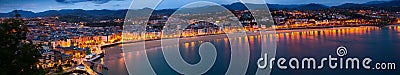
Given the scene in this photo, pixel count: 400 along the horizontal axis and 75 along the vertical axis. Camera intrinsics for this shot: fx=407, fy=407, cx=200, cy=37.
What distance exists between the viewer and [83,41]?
1341 centimetres

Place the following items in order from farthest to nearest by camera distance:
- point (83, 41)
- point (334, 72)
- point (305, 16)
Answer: point (305, 16)
point (83, 41)
point (334, 72)

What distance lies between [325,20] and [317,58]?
13043 millimetres

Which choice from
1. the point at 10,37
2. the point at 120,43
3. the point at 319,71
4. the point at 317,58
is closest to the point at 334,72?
the point at 319,71

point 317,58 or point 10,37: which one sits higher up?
point 10,37

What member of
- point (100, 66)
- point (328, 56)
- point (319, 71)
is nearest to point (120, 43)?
point (100, 66)

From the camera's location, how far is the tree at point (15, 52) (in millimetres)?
2059

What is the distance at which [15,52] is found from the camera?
2.13m

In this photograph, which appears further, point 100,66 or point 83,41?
point 83,41

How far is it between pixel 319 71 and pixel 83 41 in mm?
9367

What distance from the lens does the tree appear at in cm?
206

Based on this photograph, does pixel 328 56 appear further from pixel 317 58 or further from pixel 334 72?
pixel 334 72

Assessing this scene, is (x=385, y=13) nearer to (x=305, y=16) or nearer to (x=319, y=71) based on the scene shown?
(x=305, y=16)

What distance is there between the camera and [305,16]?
21.6 m

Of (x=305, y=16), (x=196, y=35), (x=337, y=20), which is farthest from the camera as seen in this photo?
(x=305, y=16)
